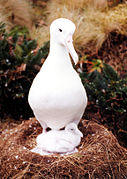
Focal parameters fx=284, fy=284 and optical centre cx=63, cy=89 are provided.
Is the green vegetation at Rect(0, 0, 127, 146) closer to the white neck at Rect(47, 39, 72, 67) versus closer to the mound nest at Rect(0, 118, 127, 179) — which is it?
the mound nest at Rect(0, 118, 127, 179)

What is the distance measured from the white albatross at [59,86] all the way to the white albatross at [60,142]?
7cm

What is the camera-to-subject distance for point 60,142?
1799 millimetres

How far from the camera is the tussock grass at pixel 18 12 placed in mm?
3556

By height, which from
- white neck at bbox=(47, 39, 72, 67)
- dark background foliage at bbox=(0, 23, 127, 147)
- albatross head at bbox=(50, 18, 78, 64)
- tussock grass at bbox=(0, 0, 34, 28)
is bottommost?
dark background foliage at bbox=(0, 23, 127, 147)

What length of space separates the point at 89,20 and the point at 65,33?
2.16 meters

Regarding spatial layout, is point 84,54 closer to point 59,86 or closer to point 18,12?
point 18,12

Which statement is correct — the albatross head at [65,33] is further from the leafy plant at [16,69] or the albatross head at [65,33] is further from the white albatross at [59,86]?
the leafy plant at [16,69]

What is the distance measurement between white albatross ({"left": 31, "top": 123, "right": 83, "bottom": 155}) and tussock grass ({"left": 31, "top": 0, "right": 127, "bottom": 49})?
1796 mm

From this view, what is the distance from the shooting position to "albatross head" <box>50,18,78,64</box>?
1677mm

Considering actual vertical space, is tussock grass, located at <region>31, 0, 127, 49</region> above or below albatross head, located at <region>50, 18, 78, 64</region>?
below

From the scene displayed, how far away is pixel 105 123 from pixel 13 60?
110 centimetres

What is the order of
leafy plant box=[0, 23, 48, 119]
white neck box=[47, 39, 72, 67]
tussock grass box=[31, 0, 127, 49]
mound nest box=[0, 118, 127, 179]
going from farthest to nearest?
tussock grass box=[31, 0, 127, 49], leafy plant box=[0, 23, 48, 119], white neck box=[47, 39, 72, 67], mound nest box=[0, 118, 127, 179]

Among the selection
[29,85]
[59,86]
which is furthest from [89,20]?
[59,86]

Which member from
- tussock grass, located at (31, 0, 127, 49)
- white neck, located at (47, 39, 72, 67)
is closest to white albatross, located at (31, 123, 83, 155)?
white neck, located at (47, 39, 72, 67)
